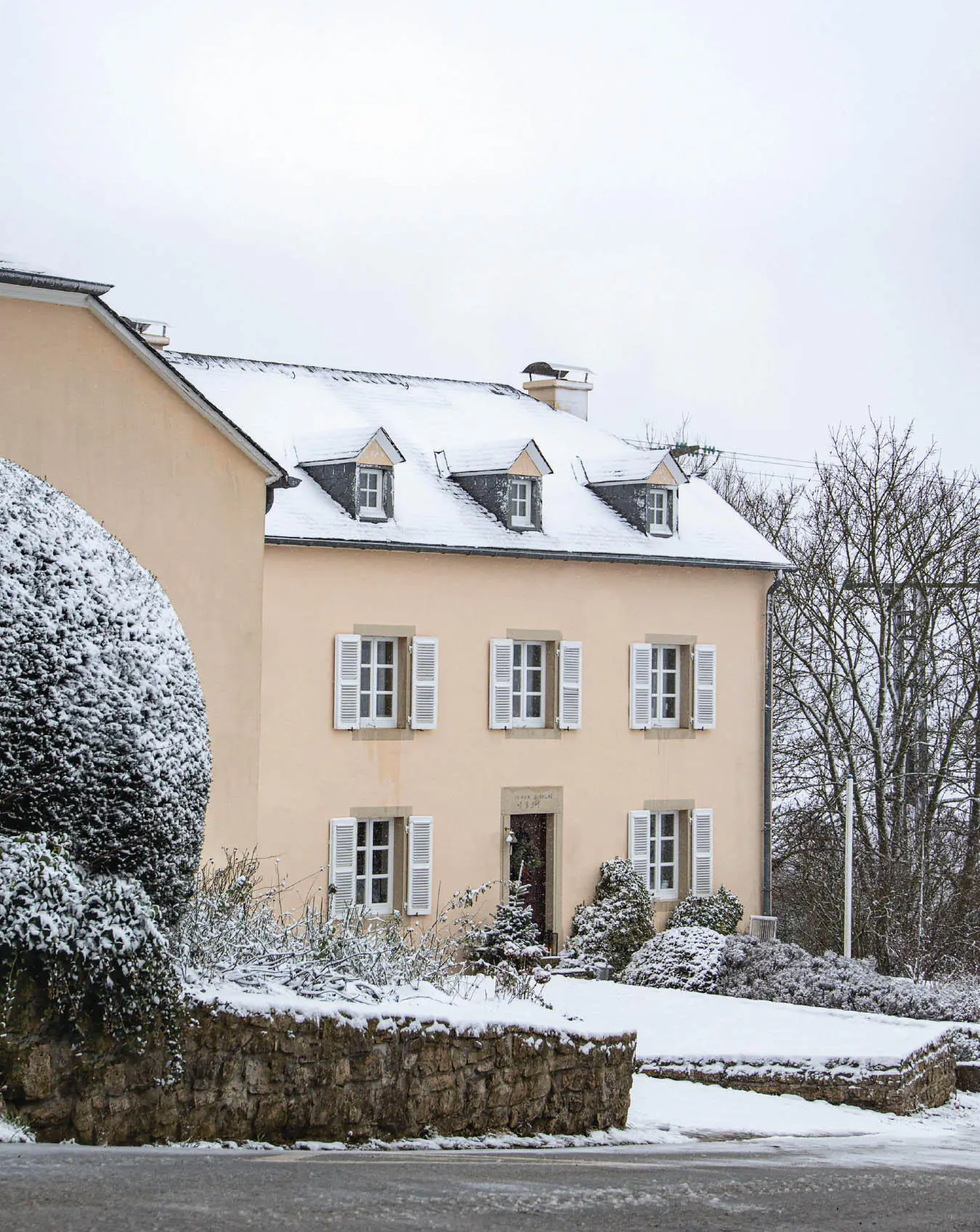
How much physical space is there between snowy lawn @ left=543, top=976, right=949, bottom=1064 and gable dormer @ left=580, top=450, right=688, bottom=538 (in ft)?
29.5

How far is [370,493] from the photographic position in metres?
23.8

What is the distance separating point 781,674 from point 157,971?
29.5 m

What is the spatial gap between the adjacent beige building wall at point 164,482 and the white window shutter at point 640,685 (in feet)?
29.3

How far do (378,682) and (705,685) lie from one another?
585 centimetres

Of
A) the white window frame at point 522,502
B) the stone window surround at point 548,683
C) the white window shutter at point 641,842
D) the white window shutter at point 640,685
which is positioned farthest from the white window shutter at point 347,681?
the white window shutter at point 641,842

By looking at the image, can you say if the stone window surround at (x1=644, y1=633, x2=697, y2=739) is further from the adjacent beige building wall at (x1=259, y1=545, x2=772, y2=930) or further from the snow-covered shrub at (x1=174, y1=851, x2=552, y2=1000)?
the snow-covered shrub at (x1=174, y1=851, x2=552, y2=1000)

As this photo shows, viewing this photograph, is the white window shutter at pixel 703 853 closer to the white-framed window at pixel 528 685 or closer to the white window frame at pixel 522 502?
the white-framed window at pixel 528 685

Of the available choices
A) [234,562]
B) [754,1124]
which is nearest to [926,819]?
[234,562]

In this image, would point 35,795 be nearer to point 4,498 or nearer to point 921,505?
point 4,498

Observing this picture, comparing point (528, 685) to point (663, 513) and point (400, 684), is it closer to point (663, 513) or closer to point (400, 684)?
point (400, 684)

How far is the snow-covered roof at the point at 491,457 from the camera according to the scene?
24.8 m

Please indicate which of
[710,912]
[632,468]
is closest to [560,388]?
[632,468]

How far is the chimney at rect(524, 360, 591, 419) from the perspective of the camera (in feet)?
99.0

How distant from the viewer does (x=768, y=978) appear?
20.5 meters
